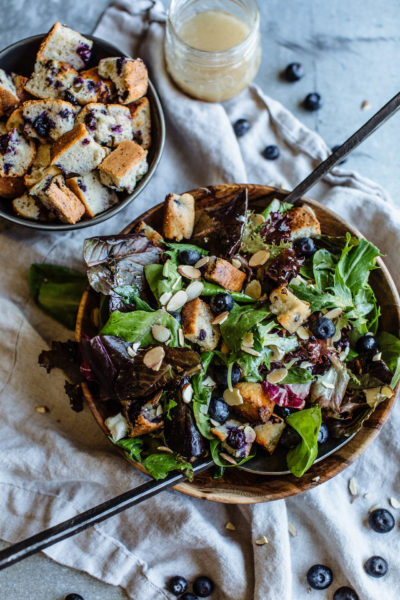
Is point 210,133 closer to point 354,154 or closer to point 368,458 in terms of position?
point 354,154

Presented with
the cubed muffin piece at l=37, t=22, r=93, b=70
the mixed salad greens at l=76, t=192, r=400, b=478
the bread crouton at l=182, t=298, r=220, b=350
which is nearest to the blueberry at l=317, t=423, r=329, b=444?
the mixed salad greens at l=76, t=192, r=400, b=478

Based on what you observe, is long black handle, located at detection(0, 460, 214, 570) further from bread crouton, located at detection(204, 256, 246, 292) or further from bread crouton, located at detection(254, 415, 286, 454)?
bread crouton, located at detection(204, 256, 246, 292)

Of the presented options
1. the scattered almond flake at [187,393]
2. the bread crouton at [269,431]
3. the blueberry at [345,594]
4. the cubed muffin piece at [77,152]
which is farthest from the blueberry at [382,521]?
the cubed muffin piece at [77,152]

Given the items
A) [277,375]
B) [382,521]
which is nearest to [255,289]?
[277,375]

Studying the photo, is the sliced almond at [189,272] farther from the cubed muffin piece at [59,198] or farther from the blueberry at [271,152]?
the blueberry at [271,152]

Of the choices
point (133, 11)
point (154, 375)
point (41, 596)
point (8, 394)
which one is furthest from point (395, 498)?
point (133, 11)
